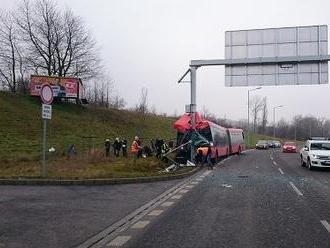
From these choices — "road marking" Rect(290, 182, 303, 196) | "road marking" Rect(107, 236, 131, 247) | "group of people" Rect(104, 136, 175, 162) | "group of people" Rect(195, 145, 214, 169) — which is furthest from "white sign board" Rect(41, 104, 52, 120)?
"group of people" Rect(195, 145, 214, 169)

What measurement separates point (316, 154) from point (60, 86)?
129ft

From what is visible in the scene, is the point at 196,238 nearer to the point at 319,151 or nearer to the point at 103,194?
the point at 103,194

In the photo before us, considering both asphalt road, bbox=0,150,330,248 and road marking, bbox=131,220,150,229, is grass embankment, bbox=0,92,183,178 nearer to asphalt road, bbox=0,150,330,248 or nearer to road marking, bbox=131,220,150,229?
asphalt road, bbox=0,150,330,248

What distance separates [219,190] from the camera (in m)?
17.4

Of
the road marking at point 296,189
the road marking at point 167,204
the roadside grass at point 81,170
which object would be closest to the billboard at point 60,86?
the roadside grass at point 81,170

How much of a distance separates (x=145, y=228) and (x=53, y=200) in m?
4.63

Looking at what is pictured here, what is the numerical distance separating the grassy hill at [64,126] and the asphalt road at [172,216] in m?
24.6

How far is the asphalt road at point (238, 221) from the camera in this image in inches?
340

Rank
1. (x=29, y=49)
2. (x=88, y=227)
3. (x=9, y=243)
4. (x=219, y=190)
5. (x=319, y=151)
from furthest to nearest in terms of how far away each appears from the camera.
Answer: (x=29, y=49), (x=319, y=151), (x=219, y=190), (x=88, y=227), (x=9, y=243)

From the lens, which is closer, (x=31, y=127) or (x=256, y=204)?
(x=256, y=204)

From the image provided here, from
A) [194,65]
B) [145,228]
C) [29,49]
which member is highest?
[29,49]

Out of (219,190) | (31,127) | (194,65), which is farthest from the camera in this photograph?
(31,127)

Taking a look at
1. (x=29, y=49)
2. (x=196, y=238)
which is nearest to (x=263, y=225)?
(x=196, y=238)

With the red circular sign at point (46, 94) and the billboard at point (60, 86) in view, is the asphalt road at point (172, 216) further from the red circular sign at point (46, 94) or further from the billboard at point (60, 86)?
the billboard at point (60, 86)
